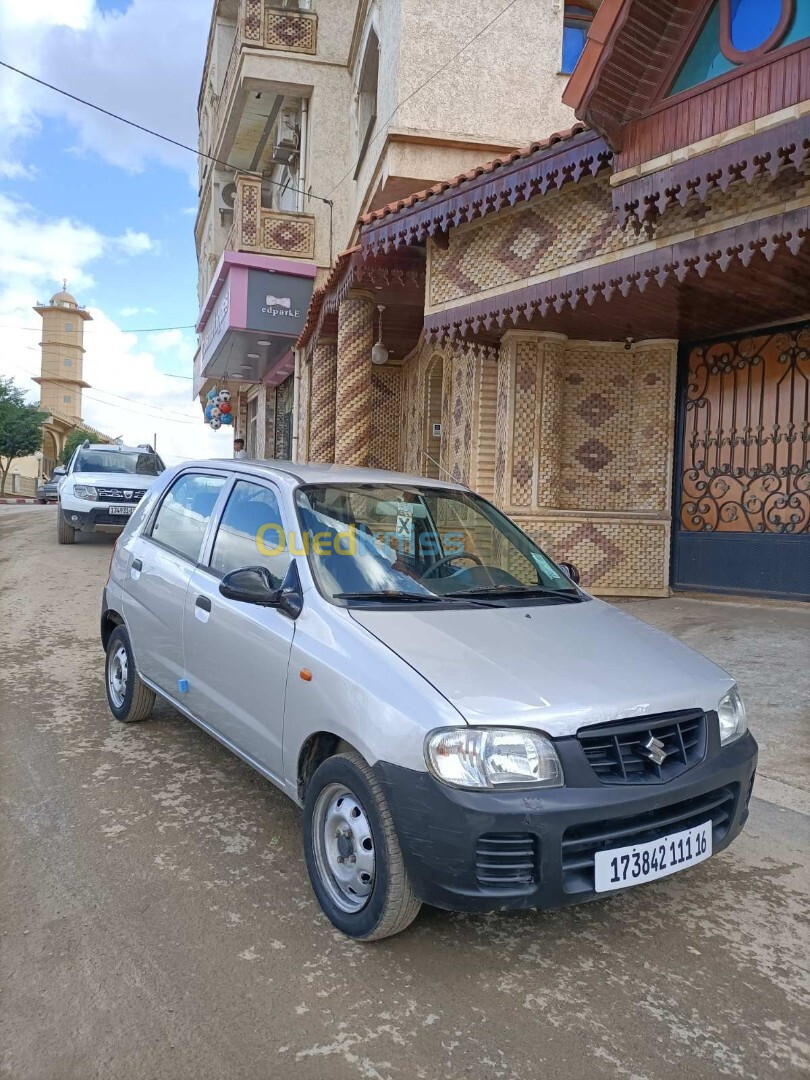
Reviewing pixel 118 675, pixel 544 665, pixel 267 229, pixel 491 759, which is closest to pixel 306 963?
pixel 491 759

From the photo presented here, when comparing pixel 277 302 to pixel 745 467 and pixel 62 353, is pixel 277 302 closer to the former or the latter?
pixel 745 467

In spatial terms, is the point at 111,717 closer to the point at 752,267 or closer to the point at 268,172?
the point at 752,267

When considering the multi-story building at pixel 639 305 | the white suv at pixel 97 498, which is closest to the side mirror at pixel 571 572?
the multi-story building at pixel 639 305

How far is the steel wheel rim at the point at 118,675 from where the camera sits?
4.88 metres

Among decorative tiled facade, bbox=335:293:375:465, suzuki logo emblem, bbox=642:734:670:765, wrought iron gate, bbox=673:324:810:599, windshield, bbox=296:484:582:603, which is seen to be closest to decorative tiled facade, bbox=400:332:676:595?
wrought iron gate, bbox=673:324:810:599

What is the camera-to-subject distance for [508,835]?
2445 mm

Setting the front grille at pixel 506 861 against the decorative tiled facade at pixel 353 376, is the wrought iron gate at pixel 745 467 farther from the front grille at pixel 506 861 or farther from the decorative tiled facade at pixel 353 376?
the front grille at pixel 506 861

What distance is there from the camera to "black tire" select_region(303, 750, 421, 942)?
8.34 feet

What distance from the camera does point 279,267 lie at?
53.2 ft

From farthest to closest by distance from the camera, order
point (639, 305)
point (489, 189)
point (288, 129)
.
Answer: point (288, 129) < point (639, 305) < point (489, 189)

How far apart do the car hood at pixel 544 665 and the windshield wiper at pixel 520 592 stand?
20 cm

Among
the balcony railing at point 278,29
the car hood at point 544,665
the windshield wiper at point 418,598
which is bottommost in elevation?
the car hood at point 544,665

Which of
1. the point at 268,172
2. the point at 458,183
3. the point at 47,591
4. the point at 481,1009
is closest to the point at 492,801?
the point at 481,1009

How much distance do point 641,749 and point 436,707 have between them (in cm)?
71
